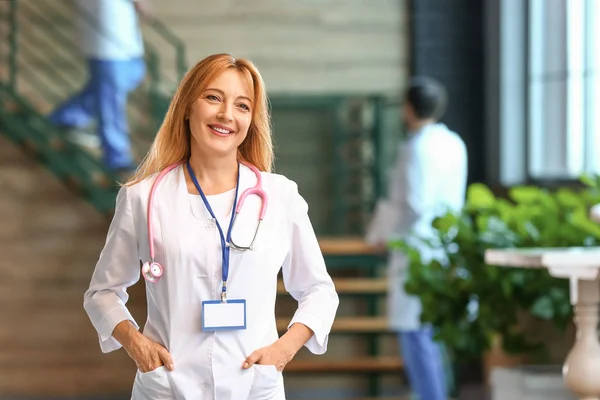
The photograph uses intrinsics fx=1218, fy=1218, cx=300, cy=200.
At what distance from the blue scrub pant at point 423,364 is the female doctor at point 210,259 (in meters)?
3.25

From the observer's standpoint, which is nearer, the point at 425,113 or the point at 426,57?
the point at 425,113

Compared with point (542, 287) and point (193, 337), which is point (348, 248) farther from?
point (193, 337)

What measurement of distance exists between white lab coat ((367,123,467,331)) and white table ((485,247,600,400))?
57.7 inches

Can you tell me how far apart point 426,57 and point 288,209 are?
5574mm

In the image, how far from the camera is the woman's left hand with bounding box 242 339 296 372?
1.89m

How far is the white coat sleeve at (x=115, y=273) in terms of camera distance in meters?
1.93

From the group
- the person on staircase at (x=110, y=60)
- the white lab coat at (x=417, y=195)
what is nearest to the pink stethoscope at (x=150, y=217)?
the white lab coat at (x=417, y=195)

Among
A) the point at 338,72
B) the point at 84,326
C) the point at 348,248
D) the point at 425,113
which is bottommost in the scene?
the point at 84,326

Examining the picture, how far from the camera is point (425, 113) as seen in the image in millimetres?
5273

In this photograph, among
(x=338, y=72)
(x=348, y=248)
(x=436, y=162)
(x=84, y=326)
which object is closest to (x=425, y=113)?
(x=436, y=162)

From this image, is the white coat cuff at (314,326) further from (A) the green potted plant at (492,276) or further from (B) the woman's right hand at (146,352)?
(A) the green potted plant at (492,276)

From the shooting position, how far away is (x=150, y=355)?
1.87 m

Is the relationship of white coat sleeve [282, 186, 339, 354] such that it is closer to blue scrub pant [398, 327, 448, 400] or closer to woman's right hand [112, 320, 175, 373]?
woman's right hand [112, 320, 175, 373]

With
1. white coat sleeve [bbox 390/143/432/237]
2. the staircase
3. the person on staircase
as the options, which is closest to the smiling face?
white coat sleeve [bbox 390/143/432/237]
